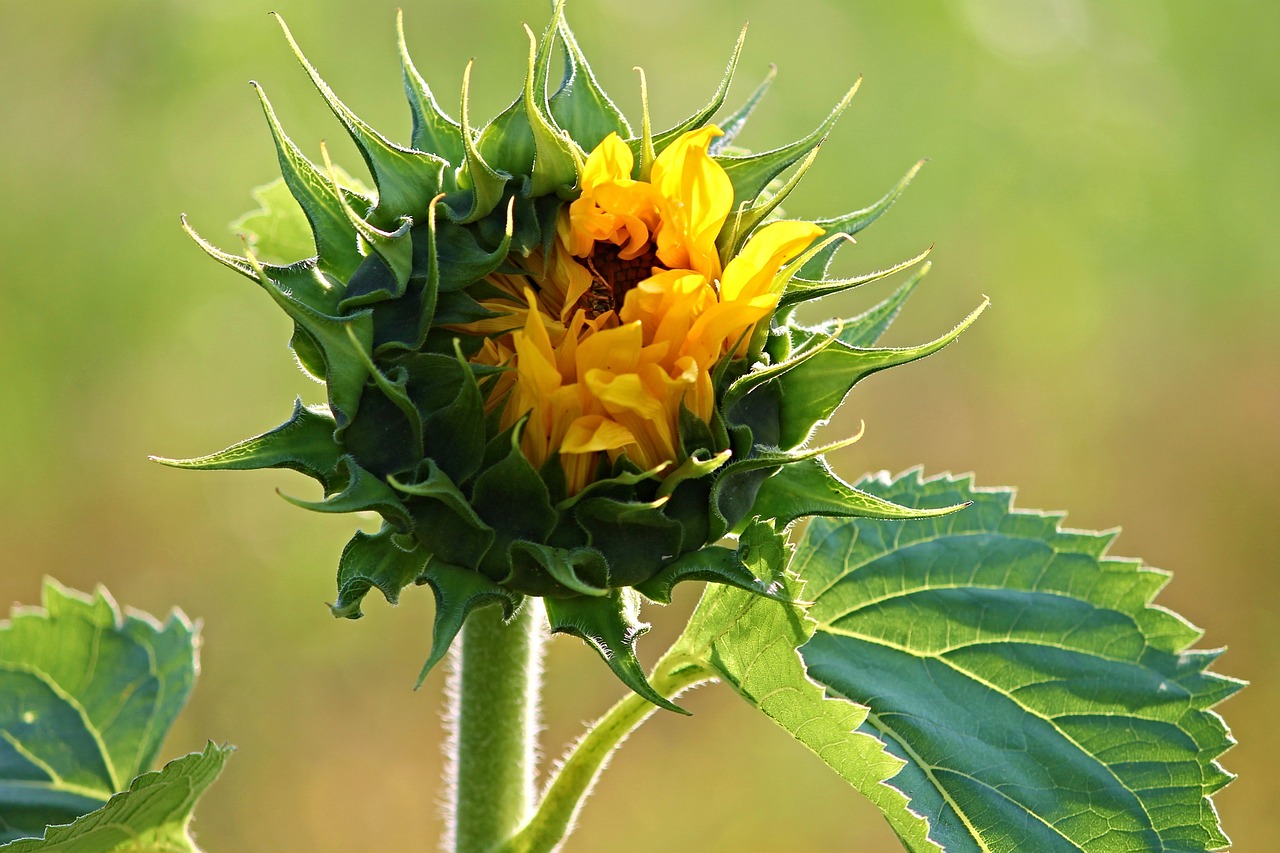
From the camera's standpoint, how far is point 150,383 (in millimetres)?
4648

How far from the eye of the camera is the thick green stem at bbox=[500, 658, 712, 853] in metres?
1.70

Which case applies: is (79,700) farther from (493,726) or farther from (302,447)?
(302,447)

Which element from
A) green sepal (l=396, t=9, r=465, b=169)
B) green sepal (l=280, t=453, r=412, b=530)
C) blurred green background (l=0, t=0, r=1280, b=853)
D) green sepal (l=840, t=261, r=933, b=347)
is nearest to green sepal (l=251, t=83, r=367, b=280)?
green sepal (l=396, t=9, r=465, b=169)

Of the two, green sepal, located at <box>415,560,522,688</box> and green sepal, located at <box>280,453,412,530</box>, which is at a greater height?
green sepal, located at <box>280,453,412,530</box>

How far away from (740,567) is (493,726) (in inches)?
17.9

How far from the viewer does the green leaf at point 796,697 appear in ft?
4.99

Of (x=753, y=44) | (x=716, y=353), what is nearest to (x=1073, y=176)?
(x=753, y=44)

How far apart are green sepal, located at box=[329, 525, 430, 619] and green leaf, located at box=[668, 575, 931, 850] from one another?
0.37 m

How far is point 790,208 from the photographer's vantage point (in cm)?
440

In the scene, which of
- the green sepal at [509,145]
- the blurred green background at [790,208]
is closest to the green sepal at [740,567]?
the green sepal at [509,145]

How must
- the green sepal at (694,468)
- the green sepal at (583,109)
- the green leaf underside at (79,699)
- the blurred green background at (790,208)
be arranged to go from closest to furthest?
the green sepal at (694,468) → the green sepal at (583,109) → the green leaf underside at (79,699) → the blurred green background at (790,208)

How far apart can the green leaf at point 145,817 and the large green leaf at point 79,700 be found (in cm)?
33

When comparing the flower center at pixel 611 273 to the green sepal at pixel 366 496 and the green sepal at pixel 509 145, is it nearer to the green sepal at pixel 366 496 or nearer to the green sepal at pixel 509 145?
the green sepal at pixel 509 145

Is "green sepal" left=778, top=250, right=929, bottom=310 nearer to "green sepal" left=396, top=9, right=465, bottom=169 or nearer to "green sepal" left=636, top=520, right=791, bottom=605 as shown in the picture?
"green sepal" left=636, top=520, right=791, bottom=605
